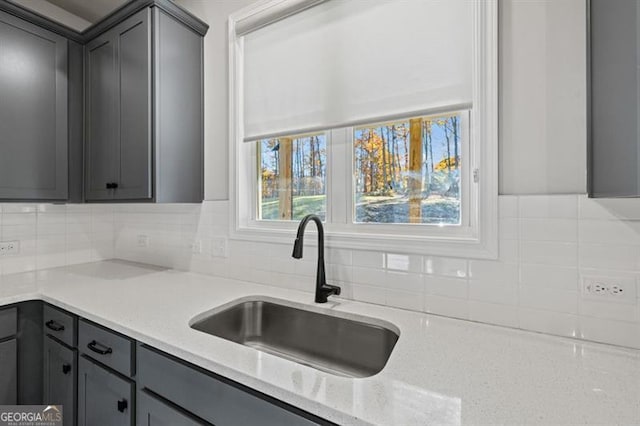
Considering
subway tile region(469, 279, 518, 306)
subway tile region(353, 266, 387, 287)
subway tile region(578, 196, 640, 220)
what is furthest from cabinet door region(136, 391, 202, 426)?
subway tile region(578, 196, 640, 220)

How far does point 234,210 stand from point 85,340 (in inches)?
33.9

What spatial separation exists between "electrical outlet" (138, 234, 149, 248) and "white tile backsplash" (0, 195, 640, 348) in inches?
19.0

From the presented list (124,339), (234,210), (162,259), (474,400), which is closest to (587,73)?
(474,400)

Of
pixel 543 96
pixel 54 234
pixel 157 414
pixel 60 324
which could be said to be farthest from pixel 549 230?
pixel 54 234

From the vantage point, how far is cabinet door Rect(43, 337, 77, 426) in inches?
53.8

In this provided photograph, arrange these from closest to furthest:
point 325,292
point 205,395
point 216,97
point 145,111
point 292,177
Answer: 1. point 205,395
2. point 325,292
3. point 145,111
4. point 292,177
5. point 216,97

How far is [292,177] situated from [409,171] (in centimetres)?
65

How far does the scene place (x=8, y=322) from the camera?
56.4 inches

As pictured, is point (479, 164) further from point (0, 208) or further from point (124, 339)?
point (0, 208)

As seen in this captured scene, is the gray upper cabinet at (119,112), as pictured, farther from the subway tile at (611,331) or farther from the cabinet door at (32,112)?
the subway tile at (611,331)

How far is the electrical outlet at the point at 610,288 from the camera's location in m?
0.91

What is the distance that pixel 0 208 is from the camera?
188 cm

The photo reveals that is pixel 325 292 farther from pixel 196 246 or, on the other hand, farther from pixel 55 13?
pixel 55 13

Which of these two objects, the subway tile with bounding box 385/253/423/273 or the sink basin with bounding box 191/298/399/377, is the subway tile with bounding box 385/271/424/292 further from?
the sink basin with bounding box 191/298/399/377
